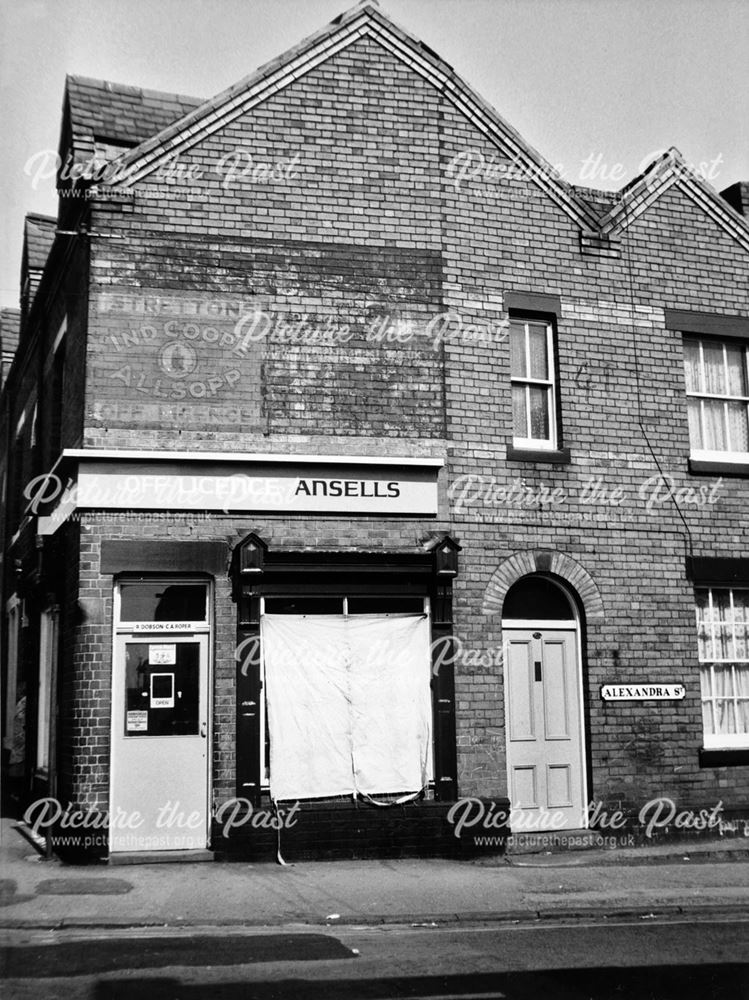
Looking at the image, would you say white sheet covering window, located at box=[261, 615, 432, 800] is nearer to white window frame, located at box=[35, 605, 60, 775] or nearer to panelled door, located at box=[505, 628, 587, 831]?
panelled door, located at box=[505, 628, 587, 831]

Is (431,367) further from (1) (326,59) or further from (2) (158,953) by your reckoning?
(2) (158,953)

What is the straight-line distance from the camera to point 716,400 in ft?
47.1

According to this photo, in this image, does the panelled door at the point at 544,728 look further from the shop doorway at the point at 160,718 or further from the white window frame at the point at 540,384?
the shop doorway at the point at 160,718

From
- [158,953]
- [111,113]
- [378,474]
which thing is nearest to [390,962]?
[158,953]

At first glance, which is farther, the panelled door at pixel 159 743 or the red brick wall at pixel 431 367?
the red brick wall at pixel 431 367

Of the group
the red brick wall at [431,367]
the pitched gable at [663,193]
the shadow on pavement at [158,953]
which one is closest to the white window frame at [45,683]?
the red brick wall at [431,367]

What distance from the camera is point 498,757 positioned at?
1236 centimetres

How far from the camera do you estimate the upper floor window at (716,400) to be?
14.2m

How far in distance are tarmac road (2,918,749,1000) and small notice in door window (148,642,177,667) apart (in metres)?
3.39

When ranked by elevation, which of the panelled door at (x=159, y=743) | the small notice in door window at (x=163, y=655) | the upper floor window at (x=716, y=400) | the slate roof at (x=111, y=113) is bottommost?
the panelled door at (x=159, y=743)

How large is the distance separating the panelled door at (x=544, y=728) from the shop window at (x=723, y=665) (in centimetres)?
181

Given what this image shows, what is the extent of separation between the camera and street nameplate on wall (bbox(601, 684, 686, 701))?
1291 centimetres

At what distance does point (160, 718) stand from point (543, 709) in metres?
4.45

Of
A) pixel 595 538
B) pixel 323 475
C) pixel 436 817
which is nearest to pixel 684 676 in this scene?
pixel 595 538
